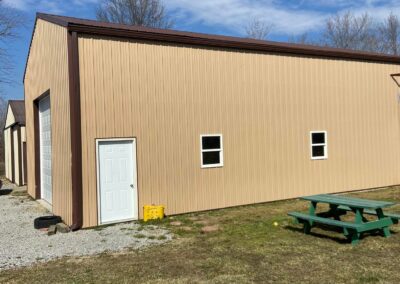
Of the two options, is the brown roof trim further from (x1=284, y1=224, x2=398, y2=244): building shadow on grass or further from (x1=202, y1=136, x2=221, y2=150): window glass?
(x1=284, y1=224, x2=398, y2=244): building shadow on grass

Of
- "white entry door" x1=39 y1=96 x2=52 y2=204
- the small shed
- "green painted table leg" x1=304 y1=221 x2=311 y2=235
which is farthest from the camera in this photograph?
the small shed

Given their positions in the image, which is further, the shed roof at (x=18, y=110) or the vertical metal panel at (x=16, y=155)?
the vertical metal panel at (x=16, y=155)

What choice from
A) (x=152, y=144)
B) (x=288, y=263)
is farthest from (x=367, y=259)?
(x=152, y=144)

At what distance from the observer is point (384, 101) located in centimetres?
1708

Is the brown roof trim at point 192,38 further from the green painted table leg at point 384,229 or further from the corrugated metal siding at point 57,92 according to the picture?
the green painted table leg at point 384,229

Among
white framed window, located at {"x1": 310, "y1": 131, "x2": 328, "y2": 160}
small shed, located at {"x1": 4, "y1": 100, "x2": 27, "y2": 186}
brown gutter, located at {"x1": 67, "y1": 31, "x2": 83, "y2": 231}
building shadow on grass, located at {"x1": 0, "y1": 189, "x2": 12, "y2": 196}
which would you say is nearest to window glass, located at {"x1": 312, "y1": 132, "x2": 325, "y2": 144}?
white framed window, located at {"x1": 310, "y1": 131, "x2": 328, "y2": 160}

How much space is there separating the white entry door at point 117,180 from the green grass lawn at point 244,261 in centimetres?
209

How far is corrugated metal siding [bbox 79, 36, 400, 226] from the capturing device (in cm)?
1152

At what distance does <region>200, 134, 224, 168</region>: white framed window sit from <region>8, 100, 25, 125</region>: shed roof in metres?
13.0

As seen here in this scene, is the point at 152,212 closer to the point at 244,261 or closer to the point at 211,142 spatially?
the point at 211,142

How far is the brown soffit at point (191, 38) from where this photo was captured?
11211 mm

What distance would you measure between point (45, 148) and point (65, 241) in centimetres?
688

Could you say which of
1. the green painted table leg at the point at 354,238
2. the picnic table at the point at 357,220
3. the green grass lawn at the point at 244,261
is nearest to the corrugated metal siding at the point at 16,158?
the green grass lawn at the point at 244,261

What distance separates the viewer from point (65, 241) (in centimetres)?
964
